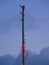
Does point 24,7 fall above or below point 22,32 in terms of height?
above

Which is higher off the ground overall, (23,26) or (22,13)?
(22,13)

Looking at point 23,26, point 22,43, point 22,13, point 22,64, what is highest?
point 22,13

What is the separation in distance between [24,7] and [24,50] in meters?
7.06

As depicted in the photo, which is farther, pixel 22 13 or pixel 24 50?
pixel 22 13

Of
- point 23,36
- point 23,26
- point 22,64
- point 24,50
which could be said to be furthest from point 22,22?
point 22,64

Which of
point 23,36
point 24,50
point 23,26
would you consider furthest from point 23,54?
point 23,26

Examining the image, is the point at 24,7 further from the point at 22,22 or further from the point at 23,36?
the point at 23,36

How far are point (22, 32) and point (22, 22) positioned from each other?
171cm

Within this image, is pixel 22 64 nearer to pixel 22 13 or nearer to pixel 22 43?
pixel 22 43

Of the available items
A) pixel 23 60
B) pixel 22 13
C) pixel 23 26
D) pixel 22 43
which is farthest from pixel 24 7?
pixel 23 60

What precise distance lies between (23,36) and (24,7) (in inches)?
191

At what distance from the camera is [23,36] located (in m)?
26.5

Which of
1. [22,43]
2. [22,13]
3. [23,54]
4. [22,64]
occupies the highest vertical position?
[22,13]

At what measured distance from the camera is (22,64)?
1053 inches
